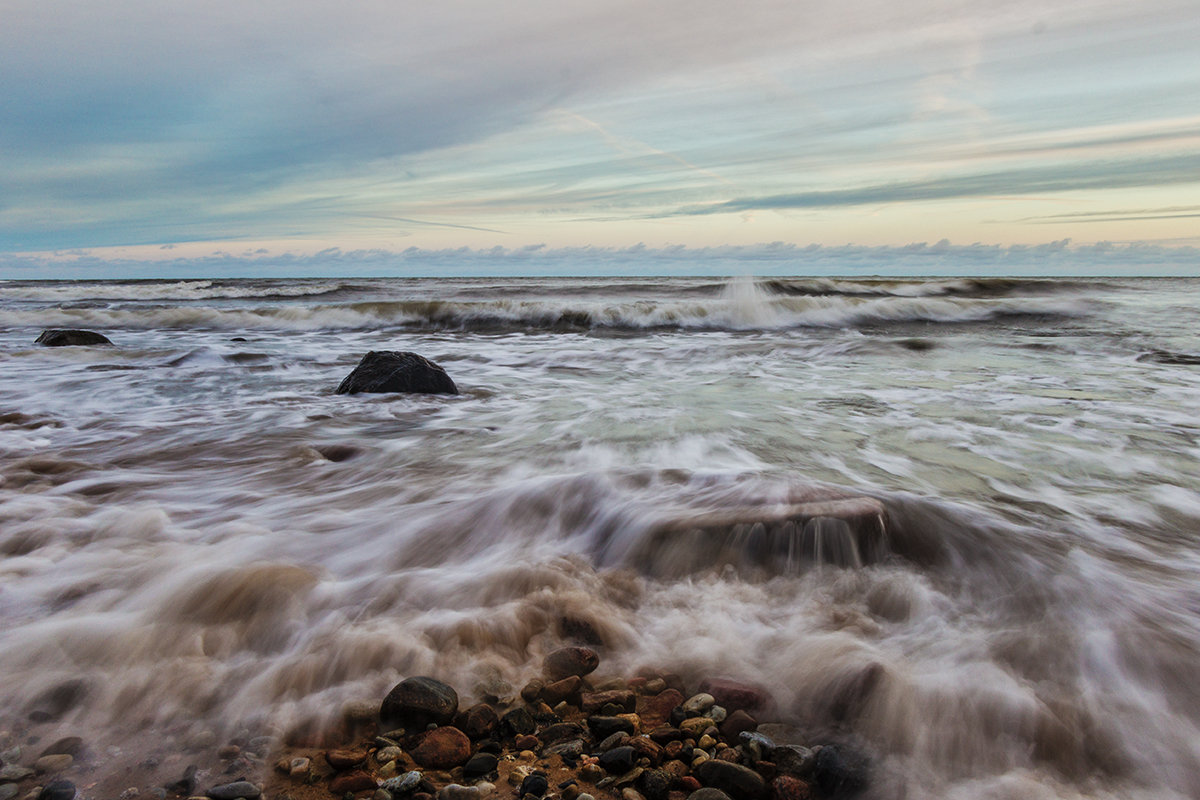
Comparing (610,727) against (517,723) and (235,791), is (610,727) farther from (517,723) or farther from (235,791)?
(235,791)

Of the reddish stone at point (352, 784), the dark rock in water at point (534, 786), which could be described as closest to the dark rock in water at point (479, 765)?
the dark rock in water at point (534, 786)

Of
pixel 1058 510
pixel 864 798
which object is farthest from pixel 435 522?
pixel 1058 510

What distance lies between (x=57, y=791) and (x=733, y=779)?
1.65 meters

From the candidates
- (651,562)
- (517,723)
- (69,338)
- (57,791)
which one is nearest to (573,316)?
(69,338)

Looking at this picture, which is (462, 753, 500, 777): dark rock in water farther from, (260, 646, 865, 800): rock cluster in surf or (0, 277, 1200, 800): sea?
(0, 277, 1200, 800): sea

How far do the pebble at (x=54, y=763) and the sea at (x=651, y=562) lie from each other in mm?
77

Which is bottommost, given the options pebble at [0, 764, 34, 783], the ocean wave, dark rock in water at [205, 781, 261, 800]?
the ocean wave

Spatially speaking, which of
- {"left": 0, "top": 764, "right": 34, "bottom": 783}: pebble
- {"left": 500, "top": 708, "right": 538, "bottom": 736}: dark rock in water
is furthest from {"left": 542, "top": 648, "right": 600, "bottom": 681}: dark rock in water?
{"left": 0, "top": 764, "right": 34, "bottom": 783}: pebble

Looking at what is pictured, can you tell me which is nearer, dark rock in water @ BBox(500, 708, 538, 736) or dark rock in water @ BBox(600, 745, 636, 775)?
dark rock in water @ BBox(600, 745, 636, 775)

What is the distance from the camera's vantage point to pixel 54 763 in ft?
5.74

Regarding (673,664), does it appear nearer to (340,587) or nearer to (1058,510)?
(340,587)

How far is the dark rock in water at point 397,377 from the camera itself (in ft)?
21.7

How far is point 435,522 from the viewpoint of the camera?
346 centimetres

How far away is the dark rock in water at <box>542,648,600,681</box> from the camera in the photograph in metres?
2.21
